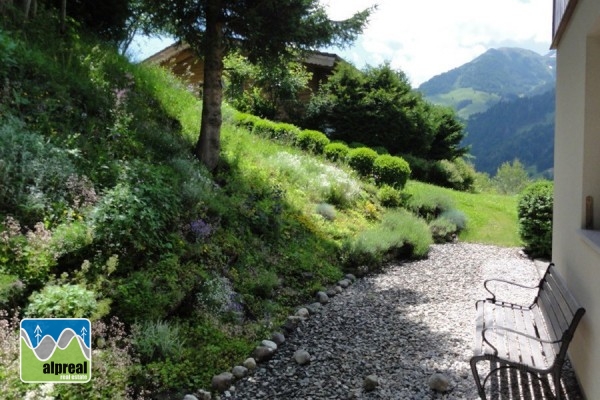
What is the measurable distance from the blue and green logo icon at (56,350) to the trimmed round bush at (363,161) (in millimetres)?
10765

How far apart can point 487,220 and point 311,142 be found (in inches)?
231

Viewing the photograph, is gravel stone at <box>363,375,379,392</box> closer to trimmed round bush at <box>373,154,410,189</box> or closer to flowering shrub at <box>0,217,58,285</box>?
flowering shrub at <box>0,217,58,285</box>

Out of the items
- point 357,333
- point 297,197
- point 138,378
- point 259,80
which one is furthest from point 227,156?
point 259,80

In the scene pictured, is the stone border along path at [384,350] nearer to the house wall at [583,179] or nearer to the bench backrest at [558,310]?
the bench backrest at [558,310]

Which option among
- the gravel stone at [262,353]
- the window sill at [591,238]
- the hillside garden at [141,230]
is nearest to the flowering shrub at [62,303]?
the hillside garden at [141,230]

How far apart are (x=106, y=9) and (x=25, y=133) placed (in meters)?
6.49

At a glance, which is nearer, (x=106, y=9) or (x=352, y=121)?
(x=106, y=9)

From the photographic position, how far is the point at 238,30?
7715 mm

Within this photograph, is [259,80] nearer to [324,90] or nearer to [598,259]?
[324,90]

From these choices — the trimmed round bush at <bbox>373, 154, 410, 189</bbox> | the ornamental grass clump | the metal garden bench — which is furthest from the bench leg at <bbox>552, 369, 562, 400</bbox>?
the trimmed round bush at <bbox>373, 154, 410, 189</bbox>

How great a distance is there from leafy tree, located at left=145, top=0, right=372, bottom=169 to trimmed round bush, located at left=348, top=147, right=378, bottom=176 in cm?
551

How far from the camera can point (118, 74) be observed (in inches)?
319

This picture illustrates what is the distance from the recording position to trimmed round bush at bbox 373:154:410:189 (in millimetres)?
13023

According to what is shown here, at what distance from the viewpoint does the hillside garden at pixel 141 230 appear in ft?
12.0
